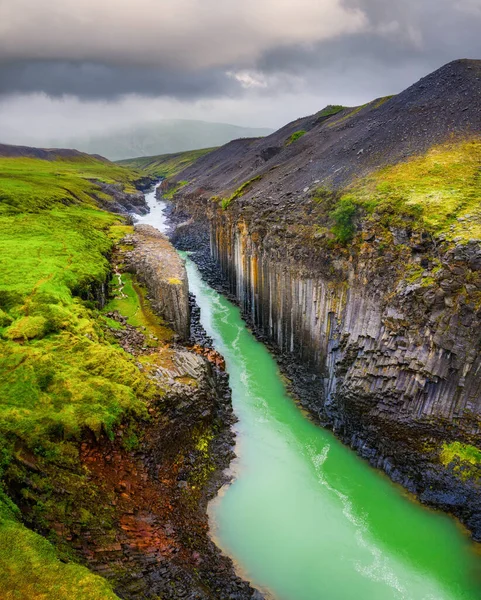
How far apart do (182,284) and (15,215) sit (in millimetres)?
25538

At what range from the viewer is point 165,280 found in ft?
101

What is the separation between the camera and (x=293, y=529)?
61.5 ft

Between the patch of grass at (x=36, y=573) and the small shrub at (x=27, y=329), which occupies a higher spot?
the small shrub at (x=27, y=329)

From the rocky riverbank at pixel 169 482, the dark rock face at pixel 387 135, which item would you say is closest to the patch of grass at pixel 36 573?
the rocky riverbank at pixel 169 482

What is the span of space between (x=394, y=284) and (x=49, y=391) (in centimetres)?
1739

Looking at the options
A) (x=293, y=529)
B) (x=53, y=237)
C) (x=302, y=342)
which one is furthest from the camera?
(x=53, y=237)

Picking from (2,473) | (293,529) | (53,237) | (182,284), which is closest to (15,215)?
(53,237)

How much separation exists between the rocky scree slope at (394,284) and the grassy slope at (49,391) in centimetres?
1172

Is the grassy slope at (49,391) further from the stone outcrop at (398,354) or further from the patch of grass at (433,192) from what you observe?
the patch of grass at (433,192)

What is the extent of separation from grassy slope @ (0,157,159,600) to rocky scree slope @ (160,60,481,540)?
11718 millimetres

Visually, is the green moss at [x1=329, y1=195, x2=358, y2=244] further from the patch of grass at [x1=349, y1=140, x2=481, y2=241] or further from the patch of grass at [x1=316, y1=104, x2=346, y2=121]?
the patch of grass at [x1=316, y1=104, x2=346, y2=121]

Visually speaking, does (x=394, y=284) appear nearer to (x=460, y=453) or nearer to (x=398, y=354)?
(x=398, y=354)

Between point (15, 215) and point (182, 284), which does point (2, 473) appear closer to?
point (182, 284)

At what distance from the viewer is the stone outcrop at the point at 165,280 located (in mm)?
29922
